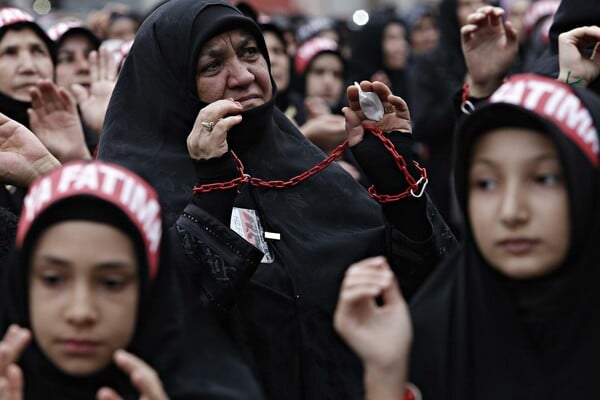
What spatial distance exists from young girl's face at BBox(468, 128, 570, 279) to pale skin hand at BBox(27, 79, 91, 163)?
104 inches

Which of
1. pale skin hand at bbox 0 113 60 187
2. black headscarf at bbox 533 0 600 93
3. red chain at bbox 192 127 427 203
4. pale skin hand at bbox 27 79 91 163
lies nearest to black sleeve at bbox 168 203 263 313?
red chain at bbox 192 127 427 203

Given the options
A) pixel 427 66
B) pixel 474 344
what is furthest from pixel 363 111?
pixel 427 66

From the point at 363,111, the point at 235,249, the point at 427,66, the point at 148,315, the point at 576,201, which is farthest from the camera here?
the point at 427,66

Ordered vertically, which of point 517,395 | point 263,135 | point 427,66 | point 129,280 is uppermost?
point 427,66

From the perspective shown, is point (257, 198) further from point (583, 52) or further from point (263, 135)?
point (583, 52)

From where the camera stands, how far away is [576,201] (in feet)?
10.1

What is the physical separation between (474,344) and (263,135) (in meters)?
1.50

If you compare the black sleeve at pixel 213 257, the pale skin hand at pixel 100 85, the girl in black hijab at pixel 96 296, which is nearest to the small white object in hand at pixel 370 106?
the black sleeve at pixel 213 257

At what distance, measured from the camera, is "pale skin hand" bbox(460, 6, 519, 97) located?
466 centimetres

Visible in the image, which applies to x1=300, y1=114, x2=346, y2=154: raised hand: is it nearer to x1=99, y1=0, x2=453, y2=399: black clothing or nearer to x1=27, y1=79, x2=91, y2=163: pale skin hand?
x1=27, y1=79, x2=91, y2=163: pale skin hand

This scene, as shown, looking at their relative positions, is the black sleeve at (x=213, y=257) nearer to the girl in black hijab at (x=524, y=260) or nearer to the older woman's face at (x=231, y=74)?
the older woman's face at (x=231, y=74)

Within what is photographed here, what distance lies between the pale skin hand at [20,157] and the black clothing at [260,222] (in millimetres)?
344

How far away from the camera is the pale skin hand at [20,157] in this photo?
15.6ft

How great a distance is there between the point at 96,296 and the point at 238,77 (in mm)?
1436
